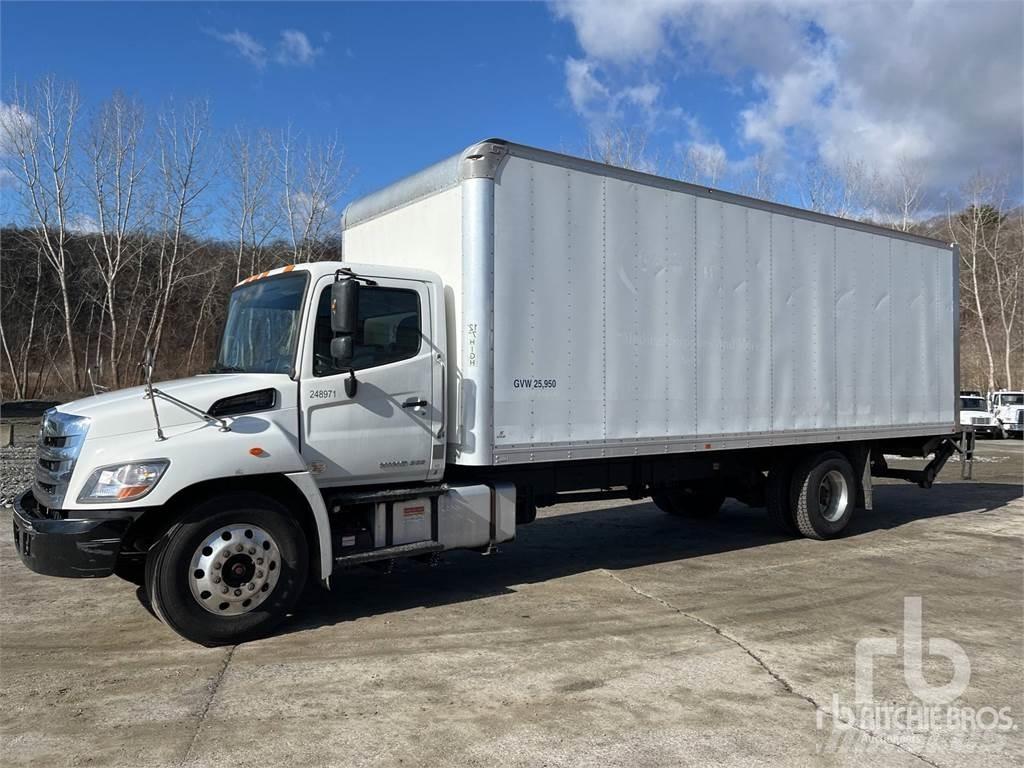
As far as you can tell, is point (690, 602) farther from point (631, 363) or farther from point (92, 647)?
point (92, 647)

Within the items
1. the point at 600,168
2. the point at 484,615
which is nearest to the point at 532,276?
the point at 600,168

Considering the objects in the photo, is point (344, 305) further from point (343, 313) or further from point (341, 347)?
point (341, 347)

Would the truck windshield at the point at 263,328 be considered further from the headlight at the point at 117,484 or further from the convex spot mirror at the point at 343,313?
the headlight at the point at 117,484

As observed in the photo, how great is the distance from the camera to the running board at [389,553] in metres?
5.77

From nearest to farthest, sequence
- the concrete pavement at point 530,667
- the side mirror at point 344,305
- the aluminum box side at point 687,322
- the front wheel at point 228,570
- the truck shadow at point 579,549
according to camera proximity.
→ the concrete pavement at point 530,667
the front wheel at point 228,570
the side mirror at point 344,305
the aluminum box side at point 687,322
the truck shadow at point 579,549

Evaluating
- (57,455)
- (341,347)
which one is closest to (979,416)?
(341,347)

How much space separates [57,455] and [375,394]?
84.6 inches

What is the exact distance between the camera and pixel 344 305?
541 centimetres

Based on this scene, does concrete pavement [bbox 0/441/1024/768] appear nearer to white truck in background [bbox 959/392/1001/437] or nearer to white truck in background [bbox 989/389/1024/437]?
white truck in background [bbox 959/392/1001/437]

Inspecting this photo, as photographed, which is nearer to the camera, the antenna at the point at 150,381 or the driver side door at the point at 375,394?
the antenna at the point at 150,381

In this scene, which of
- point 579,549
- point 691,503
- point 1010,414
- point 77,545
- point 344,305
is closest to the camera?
point 77,545

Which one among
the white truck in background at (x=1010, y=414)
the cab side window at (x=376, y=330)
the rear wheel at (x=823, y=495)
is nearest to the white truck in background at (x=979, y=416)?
the white truck in background at (x=1010, y=414)

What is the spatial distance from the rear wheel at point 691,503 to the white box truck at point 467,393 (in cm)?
103

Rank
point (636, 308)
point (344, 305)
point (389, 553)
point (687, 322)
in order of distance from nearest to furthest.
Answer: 1. point (344, 305)
2. point (389, 553)
3. point (636, 308)
4. point (687, 322)
